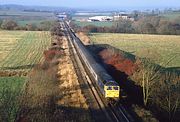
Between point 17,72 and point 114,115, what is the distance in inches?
847

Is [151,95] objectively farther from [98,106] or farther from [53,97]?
[53,97]

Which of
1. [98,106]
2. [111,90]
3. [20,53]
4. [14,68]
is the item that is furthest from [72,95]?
[20,53]

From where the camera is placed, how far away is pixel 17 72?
4375cm

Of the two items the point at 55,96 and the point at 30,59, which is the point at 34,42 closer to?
the point at 30,59

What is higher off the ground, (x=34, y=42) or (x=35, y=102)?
(x=35, y=102)

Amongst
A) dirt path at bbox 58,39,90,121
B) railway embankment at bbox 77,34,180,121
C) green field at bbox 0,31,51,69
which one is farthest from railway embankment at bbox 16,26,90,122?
green field at bbox 0,31,51,69

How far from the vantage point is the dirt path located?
84.4ft

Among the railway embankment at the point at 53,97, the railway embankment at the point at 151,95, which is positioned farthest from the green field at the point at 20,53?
the railway embankment at the point at 151,95

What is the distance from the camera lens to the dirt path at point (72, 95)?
25736 millimetres

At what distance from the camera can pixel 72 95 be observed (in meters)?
31.1

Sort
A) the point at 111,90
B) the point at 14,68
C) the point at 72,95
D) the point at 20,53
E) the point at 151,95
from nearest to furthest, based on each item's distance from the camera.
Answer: the point at 111,90 < the point at 151,95 < the point at 72,95 < the point at 14,68 < the point at 20,53

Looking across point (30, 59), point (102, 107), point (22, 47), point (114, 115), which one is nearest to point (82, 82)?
point (102, 107)

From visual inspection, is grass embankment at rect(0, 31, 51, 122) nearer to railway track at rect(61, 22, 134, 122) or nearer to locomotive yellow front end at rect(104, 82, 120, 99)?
railway track at rect(61, 22, 134, 122)

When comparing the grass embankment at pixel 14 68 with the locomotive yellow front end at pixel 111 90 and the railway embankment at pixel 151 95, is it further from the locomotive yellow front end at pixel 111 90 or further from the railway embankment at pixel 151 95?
the railway embankment at pixel 151 95
